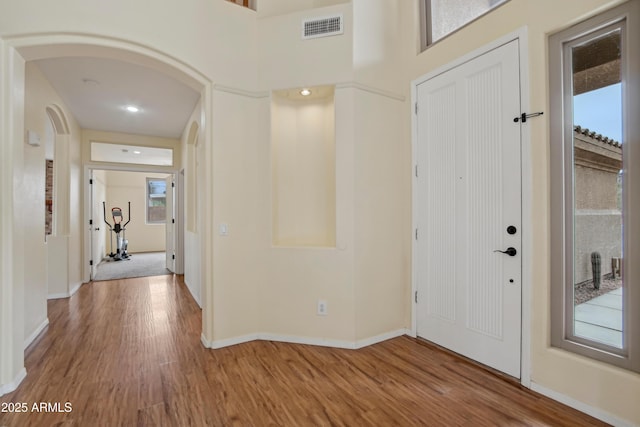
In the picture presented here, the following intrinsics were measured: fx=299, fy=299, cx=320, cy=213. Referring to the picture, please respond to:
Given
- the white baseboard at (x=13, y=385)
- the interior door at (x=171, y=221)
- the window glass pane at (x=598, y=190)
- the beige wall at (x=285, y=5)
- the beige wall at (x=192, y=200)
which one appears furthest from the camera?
the interior door at (x=171, y=221)

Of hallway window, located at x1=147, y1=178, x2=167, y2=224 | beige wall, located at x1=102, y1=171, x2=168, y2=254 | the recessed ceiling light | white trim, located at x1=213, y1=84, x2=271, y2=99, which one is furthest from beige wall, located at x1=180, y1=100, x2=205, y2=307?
hallway window, located at x1=147, y1=178, x2=167, y2=224

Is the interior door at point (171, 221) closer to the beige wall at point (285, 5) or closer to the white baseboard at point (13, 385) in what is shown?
the white baseboard at point (13, 385)

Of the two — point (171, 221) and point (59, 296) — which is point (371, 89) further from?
point (59, 296)

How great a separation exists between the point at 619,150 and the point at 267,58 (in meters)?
2.85

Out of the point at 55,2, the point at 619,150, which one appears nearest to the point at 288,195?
the point at 55,2

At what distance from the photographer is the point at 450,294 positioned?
2691 mm

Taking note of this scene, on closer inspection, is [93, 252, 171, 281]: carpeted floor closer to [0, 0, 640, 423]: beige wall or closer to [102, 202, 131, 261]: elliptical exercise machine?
[102, 202, 131, 261]: elliptical exercise machine

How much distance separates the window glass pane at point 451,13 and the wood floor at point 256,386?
2976 mm

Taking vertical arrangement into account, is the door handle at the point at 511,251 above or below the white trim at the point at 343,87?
below

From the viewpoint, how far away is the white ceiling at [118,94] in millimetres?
3322

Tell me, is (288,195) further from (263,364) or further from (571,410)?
(571,410)

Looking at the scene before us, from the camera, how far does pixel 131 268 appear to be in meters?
6.98

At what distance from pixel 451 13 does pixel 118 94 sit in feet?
13.6

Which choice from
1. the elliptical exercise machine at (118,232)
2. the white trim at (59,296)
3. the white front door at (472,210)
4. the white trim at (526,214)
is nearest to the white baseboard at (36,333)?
the white trim at (59,296)
